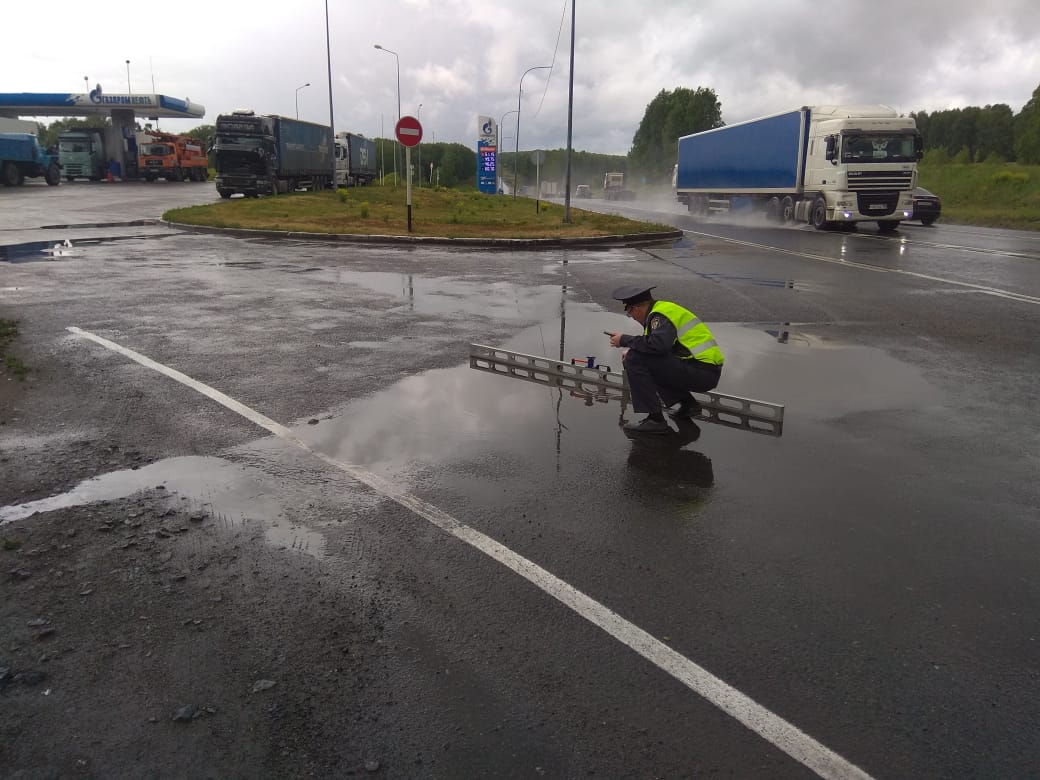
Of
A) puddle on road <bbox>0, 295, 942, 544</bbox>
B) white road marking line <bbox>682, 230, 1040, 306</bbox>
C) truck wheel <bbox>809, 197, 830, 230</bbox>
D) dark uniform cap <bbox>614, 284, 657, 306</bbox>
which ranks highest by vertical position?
truck wheel <bbox>809, 197, 830, 230</bbox>

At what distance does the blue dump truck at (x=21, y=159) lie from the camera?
144 feet

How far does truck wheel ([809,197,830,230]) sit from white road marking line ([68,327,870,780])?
26402 millimetres

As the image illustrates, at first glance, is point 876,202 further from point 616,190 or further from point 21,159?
point 616,190

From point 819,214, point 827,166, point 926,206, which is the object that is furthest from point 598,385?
point 926,206

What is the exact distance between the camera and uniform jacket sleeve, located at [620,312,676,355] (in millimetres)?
5738

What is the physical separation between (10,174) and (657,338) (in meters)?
50.1

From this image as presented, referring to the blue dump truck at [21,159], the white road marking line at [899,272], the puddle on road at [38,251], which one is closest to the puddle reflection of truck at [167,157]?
the blue dump truck at [21,159]

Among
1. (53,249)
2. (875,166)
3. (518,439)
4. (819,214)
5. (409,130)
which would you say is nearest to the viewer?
(518,439)

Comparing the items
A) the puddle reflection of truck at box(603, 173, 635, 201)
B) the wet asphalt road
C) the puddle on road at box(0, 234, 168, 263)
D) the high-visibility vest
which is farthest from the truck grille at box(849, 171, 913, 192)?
the puddle reflection of truck at box(603, 173, 635, 201)

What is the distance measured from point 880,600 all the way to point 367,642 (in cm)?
224

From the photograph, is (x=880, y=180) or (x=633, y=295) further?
(x=880, y=180)

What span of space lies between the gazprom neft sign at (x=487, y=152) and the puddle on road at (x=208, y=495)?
5145cm

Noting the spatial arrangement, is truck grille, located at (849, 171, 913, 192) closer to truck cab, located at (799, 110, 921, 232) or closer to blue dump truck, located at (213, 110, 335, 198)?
truck cab, located at (799, 110, 921, 232)

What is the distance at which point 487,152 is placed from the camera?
5547cm
